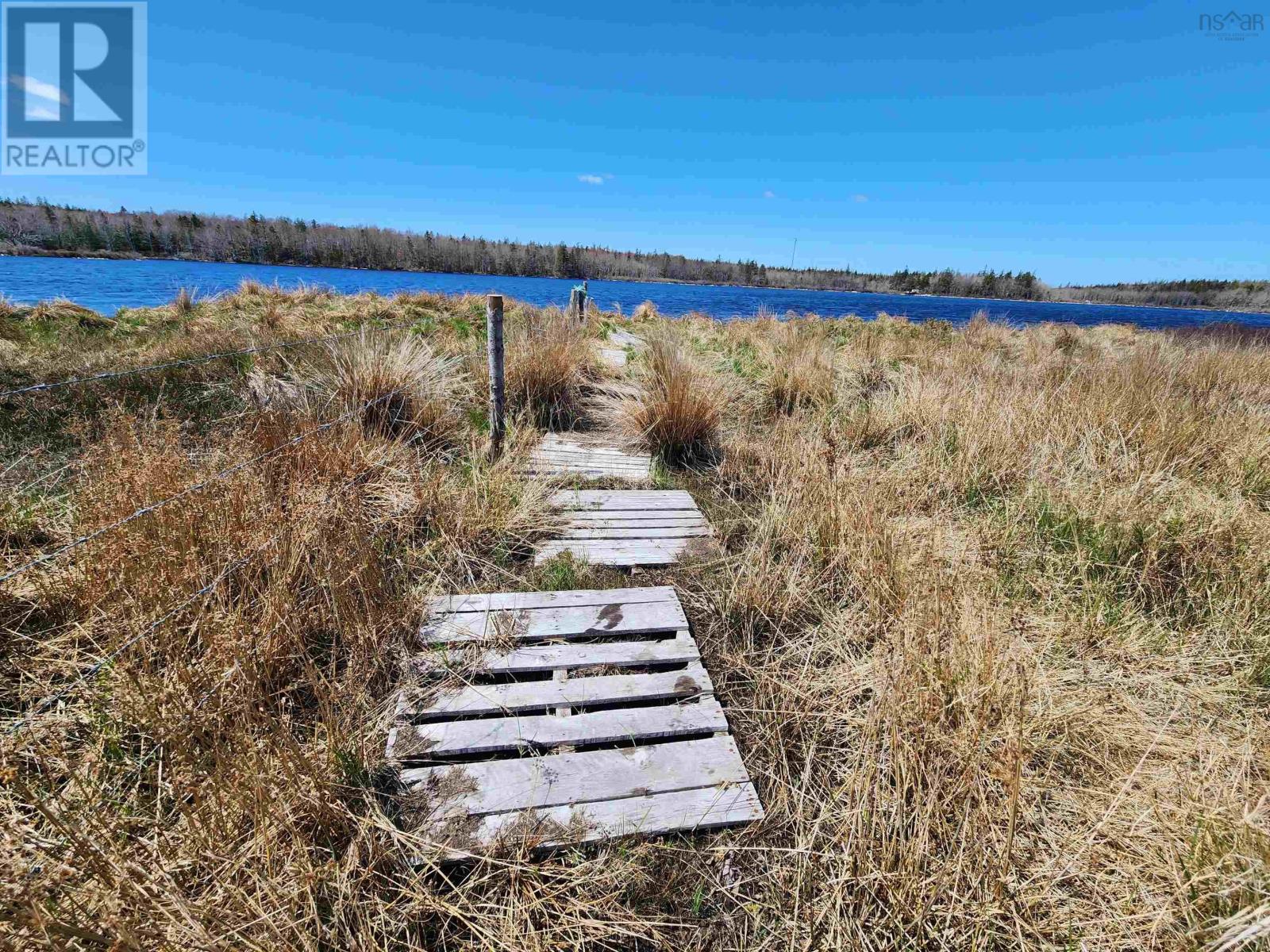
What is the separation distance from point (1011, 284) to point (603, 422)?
6953 centimetres

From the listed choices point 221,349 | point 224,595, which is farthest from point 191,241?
point 224,595

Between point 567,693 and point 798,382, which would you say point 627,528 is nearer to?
point 567,693

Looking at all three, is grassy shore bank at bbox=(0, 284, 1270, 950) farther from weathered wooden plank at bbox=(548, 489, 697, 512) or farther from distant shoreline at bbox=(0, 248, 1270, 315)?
distant shoreline at bbox=(0, 248, 1270, 315)

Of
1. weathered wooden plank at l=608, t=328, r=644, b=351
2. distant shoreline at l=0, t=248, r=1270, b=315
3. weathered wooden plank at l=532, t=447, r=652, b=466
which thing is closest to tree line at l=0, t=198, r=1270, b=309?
distant shoreline at l=0, t=248, r=1270, b=315

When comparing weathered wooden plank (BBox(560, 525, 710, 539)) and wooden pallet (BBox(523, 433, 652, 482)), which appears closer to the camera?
weathered wooden plank (BBox(560, 525, 710, 539))

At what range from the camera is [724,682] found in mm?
2246

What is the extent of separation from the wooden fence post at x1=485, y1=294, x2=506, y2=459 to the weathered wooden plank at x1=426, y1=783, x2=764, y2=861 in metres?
2.86

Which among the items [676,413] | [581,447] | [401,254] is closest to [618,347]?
[581,447]

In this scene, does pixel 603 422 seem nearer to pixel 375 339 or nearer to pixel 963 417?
pixel 375 339

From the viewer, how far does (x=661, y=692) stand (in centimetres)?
212

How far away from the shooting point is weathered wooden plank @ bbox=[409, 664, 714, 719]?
1.99 meters

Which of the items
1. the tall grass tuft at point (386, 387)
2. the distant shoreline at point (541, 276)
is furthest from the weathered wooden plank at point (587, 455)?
the distant shoreline at point (541, 276)

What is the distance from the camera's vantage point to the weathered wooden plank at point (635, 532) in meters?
3.29

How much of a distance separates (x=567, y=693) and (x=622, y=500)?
73.7 inches
